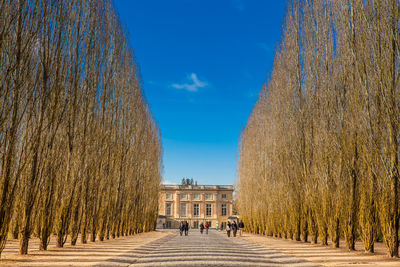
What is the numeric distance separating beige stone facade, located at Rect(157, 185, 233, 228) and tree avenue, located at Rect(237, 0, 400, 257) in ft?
169

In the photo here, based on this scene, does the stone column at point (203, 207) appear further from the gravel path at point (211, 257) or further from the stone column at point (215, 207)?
the gravel path at point (211, 257)

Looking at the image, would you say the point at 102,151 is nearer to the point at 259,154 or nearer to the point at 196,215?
the point at 259,154

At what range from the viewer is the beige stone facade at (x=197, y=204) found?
75.8 m

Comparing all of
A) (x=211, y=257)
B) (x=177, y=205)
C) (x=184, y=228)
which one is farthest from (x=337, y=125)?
(x=177, y=205)

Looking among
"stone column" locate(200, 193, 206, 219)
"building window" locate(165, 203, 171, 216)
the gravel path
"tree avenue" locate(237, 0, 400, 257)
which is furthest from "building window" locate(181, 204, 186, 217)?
the gravel path

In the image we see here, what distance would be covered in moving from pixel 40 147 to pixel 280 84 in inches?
613

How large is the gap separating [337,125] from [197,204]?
6420cm

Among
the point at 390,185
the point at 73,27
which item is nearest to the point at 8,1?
the point at 73,27

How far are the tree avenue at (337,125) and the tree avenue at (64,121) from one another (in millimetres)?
9269

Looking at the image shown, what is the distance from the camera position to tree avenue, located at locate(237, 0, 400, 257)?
10.8 meters

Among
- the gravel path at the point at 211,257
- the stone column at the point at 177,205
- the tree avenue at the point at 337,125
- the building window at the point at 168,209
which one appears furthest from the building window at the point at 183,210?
the gravel path at the point at 211,257

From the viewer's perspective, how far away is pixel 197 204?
76688 mm

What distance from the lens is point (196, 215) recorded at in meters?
76.2

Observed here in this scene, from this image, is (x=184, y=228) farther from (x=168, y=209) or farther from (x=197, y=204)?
(x=168, y=209)
